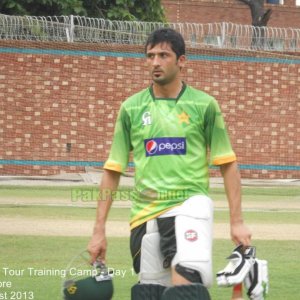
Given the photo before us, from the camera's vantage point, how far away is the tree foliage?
29984 mm

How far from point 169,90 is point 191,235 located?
954 mm

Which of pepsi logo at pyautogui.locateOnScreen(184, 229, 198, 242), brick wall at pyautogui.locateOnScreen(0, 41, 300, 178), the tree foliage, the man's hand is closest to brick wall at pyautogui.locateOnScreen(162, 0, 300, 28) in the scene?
the tree foliage

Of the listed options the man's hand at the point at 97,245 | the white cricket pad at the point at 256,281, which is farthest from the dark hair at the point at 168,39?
the white cricket pad at the point at 256,281

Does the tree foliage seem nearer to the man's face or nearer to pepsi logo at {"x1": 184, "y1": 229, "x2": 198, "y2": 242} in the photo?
the man's face

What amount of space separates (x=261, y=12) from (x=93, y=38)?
1543 centimetres

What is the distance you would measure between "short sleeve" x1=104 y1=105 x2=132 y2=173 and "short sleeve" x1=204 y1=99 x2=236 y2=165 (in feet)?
1.69

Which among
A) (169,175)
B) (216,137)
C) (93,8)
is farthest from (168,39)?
(93,8)

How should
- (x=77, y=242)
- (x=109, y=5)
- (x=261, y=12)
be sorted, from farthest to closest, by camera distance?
1. (x=261, y=12)
2. (x=109, y=5)
3. (x=77, y=242)

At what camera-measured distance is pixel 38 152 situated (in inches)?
1112

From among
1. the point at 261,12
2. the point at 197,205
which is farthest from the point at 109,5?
the point at 197,205

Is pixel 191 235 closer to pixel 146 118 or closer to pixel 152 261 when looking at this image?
pixel 152 261

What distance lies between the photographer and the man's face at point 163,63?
7.24m

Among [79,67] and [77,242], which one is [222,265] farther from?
[79,67]

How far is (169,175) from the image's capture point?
7137mm
